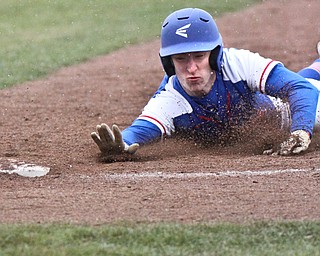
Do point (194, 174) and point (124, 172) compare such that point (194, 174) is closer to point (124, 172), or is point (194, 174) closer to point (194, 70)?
point (124, 172)

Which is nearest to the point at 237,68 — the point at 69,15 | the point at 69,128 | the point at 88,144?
the point at 88,144

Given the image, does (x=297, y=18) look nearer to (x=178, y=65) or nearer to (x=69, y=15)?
(x=69, y=15)

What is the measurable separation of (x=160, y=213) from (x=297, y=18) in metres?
13.4

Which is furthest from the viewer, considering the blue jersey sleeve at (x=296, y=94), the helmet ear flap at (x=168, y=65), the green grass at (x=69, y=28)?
the green grass at (x=69, y=28)

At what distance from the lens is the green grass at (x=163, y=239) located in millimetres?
3695

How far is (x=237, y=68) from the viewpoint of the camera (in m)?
6.23

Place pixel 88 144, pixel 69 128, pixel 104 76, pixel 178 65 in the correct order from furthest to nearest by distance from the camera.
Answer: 1. pixel 104 76
2. pixel 69 128
3. pixel 88 144
4. pixel 178 65

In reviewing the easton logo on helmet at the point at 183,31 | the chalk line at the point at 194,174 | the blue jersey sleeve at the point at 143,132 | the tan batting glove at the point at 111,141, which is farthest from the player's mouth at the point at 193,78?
the chalk line at the point at 194,174

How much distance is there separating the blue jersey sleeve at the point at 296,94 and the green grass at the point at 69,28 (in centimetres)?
479

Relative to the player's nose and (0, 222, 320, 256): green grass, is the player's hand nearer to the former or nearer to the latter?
the player's nose

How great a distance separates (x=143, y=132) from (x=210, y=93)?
57 cm

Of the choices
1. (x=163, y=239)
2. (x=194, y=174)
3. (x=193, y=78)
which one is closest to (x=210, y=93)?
(x=193, y=78)

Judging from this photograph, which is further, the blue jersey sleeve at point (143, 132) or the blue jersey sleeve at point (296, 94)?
the blue jersey sleeve at point (143, 132)

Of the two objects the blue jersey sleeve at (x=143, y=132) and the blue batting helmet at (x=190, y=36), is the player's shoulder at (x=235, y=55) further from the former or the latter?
the blue jersey sleeve at (x=143, y=132)
